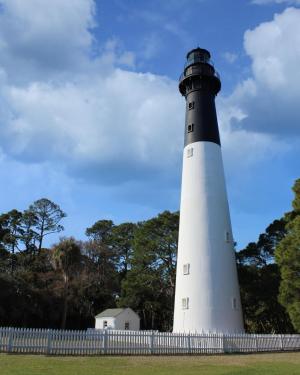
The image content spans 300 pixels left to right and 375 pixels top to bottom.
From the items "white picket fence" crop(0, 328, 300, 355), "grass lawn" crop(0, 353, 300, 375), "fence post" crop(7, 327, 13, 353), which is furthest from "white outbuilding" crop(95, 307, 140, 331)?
"grass lawn" crop(0, 353, 300, 375)

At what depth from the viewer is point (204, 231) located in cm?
2195

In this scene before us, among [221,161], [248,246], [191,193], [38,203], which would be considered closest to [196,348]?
[191,193]

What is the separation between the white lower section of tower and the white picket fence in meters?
1.82

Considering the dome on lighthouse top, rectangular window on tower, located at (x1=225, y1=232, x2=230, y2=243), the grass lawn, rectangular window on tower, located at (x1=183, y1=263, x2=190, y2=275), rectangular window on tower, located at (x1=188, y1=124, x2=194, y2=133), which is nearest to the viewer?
the grass lawn

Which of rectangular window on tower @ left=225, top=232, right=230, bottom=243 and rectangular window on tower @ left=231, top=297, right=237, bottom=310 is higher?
rectangular window on tower @ left=225, top=232, right=230, bottom=243

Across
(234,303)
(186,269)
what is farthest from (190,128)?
(234,303)

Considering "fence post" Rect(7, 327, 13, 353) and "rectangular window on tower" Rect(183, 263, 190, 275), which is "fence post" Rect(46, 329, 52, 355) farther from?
"rectangular window on tower" Rect(183, 263, 190, 275)

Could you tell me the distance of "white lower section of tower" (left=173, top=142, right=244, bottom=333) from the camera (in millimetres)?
20844

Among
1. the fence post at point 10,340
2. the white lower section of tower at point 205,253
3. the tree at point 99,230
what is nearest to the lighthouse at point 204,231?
the white lower section of tower at point 205,253

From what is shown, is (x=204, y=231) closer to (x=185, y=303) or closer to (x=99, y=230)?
(x=185, y=303)

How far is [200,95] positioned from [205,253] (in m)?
9.46

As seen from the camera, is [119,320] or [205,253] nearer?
[205,253]

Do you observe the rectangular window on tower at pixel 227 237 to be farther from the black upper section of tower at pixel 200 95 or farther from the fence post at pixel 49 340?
the fence post at pixel 49 340

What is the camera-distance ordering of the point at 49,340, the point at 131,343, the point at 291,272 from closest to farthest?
the point at 49,340
the point at 131,343
the point at 291,272
